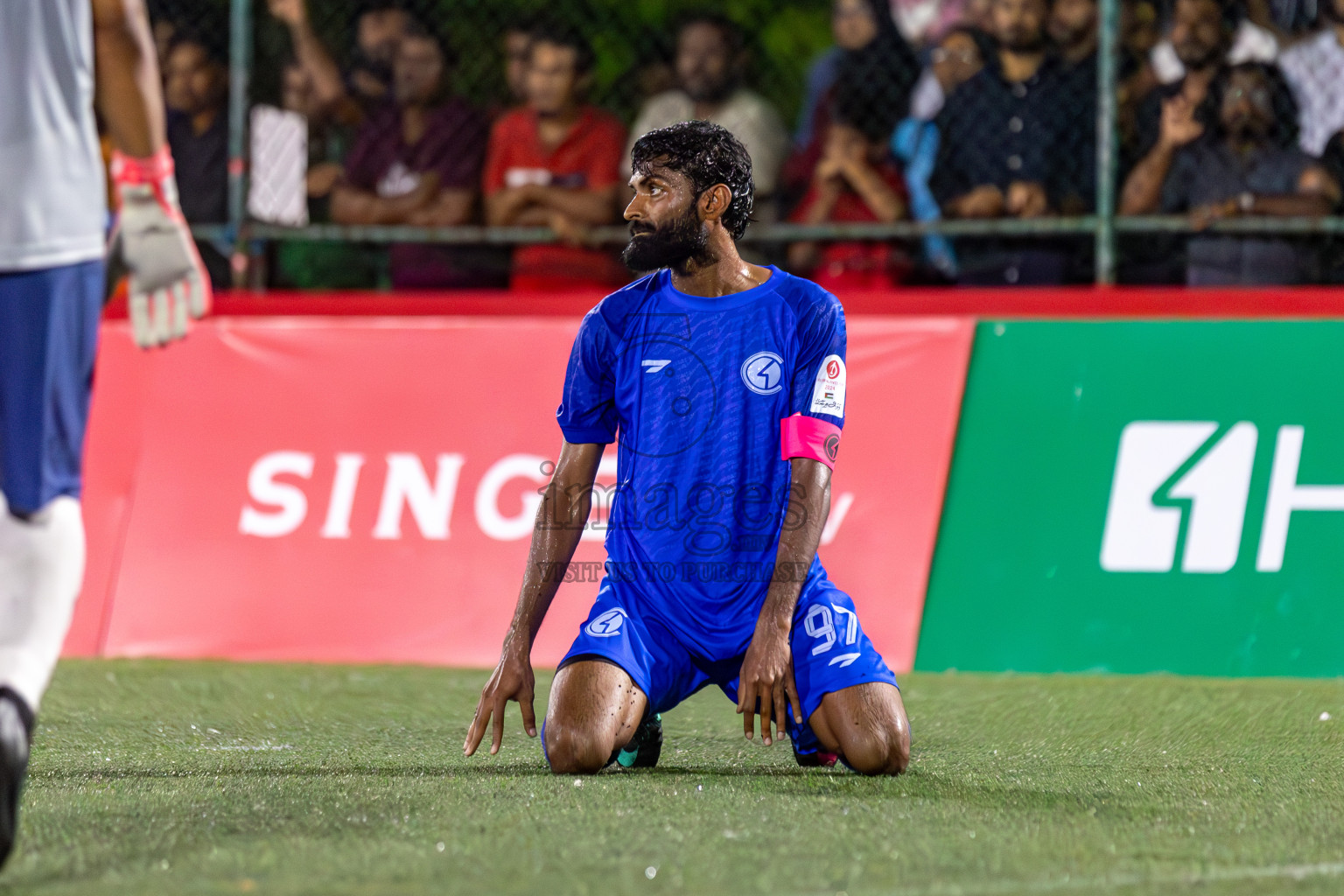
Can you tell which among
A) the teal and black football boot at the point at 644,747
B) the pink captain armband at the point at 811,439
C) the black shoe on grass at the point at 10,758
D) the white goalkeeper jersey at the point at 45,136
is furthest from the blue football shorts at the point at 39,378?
the pink captain armband at the point at 811,439

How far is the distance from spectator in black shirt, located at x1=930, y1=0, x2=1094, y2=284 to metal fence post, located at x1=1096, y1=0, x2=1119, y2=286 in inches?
9.2

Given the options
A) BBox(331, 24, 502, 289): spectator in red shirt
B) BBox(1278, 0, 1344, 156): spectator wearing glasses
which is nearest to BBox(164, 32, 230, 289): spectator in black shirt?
BBox(331, 24, 502, 289): spectator in red shirt

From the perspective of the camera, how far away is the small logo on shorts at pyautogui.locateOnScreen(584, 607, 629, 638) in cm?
392

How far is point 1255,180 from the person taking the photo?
6.49 m

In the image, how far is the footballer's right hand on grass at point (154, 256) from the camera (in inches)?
112

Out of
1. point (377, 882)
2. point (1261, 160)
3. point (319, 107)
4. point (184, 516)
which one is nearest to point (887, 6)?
point (1261, 160)

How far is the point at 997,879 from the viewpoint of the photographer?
2.65 metres

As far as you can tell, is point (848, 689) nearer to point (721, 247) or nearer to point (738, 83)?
point (721, 247)

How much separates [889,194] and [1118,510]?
206 cm

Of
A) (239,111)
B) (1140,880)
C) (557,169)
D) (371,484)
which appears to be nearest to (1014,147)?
(557,169)

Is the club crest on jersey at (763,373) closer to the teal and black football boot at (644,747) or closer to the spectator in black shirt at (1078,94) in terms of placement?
the teal and black football boot at (644,747)

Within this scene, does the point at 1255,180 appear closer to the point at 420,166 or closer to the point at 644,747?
the point at 420,166

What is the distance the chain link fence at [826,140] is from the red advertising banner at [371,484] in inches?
36.5

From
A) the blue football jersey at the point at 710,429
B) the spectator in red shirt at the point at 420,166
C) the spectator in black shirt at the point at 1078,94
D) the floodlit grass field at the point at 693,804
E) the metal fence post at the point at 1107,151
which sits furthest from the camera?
the spectator in red shirt at the point at 420,166
